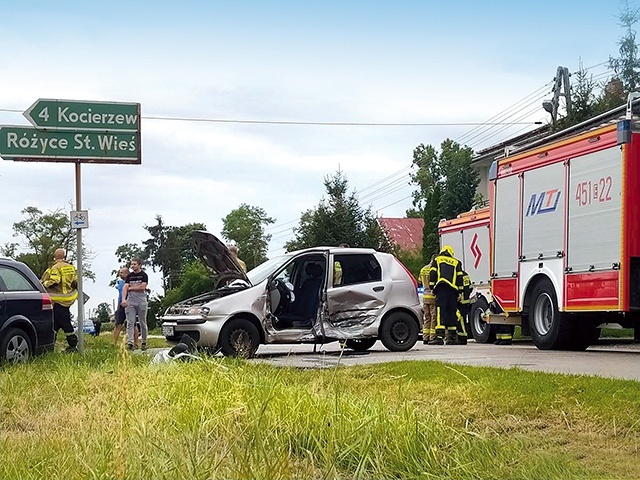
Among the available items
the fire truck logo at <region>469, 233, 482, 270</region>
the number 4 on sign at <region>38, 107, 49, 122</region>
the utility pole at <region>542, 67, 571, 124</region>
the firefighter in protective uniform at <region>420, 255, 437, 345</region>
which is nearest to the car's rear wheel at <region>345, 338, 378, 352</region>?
the firefighter in protective uniform at <region>420, 255, 437, 345</region>

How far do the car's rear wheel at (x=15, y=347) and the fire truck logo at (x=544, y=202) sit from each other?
8.26 meters

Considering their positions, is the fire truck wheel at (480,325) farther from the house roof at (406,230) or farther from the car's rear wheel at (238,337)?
the house roof at (406,230)

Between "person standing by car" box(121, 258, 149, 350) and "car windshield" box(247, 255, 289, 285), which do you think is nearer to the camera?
"car windshield" box(247, 255, 289, 285)

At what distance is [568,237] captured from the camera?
14.7 meters

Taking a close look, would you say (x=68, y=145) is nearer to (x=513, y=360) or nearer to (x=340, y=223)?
(x=513, y=360)

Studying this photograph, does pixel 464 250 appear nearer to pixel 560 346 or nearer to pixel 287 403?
pixel 560 346

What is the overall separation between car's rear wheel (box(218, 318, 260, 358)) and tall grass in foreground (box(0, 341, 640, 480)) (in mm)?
4910

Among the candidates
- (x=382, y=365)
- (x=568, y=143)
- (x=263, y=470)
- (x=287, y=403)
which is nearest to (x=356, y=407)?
(x=287, y=403)

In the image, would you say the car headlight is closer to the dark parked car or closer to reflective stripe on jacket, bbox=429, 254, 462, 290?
the dark parked car

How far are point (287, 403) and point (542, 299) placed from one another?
10.2 m

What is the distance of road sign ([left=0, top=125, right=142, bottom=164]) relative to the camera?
13.5 m

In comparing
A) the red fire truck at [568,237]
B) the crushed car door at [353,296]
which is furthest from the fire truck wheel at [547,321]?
the crushed car door at [353,296]

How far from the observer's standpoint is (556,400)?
7.21 metres

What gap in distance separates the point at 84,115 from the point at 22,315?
3.15 meters
